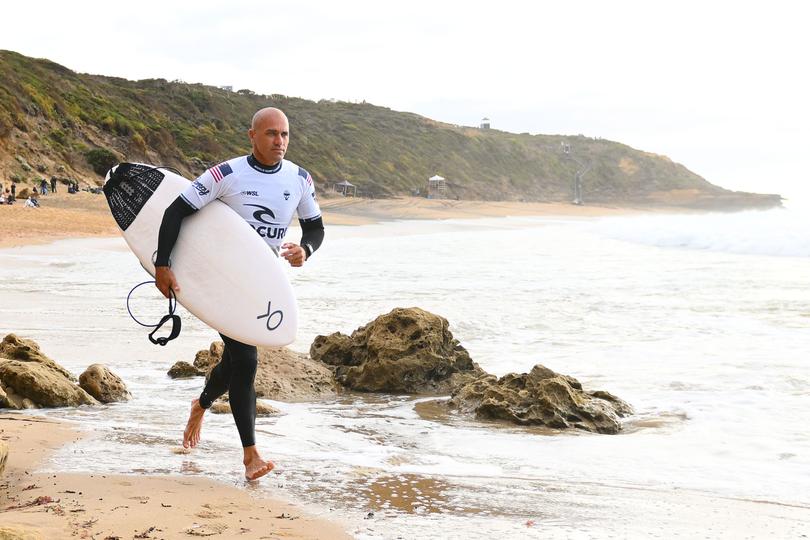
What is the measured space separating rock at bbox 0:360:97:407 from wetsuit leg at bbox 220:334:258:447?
176cm

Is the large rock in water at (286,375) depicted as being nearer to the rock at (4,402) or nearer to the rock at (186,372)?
the rock at (186,372)

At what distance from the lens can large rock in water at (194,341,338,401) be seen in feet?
19.3

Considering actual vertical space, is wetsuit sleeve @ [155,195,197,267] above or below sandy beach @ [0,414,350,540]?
above

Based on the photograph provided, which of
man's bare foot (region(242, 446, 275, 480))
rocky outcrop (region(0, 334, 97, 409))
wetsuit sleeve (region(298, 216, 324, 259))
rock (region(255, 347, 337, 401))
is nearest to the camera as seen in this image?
man's bare foot (region(242, 446, 275, 480))

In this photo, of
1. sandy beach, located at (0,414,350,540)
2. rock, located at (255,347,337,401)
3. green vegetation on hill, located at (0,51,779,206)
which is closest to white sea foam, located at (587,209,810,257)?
rock, located at (255,347,337,401)

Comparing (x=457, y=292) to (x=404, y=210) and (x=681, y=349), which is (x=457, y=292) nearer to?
(x=681, y=349)

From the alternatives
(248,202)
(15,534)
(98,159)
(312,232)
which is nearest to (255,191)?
(248,202)

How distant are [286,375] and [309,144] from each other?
59328mm

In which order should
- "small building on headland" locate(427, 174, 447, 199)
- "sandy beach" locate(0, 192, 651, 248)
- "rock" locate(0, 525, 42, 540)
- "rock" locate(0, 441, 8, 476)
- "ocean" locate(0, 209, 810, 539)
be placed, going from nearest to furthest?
"rock" locate(0, 525, 42, 540) < "rock" locate(0, 441, 8, 476) < "ocean" locate(0, 209, 810, 539) < "sandy beach" locate(0, 192, 651, 248) < "small building on headland" locate(427, 174, 447, 199)

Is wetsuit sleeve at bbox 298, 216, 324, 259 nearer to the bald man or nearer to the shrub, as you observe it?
the bald man

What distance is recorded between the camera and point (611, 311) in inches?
395

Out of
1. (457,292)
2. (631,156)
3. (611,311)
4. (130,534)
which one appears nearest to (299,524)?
(130,534)

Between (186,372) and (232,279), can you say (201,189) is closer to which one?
(232,279)

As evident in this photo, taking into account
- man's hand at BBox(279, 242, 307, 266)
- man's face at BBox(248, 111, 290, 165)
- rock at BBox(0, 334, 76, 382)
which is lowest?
rock at BBox(0, 334, 76, 382)
